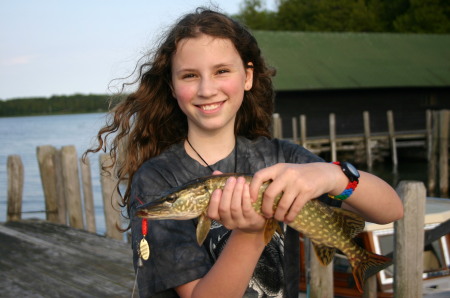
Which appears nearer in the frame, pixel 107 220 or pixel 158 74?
pixel 158 74

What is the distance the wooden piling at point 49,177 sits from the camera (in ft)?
34.9

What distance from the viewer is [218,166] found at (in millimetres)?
2746

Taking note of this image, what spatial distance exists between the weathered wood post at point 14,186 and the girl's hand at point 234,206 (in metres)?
9.58

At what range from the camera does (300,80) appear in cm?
2873

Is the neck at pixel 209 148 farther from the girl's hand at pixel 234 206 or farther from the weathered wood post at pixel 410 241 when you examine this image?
the weathered wood post at pixel 410 241

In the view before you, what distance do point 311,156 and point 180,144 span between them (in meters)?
0.68

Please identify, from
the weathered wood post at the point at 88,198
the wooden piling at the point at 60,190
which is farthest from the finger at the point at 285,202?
the wooden piling at the point at 60,190

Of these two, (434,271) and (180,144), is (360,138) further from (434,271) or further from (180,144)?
(180,144)

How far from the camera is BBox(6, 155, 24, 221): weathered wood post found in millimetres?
10789

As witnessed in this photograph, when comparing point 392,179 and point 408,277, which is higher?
point 408,277

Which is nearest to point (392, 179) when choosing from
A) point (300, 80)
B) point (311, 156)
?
point (300, 80)

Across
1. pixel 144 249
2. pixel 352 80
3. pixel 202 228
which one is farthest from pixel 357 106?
pixel 202 228

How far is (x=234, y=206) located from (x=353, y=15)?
54.8m

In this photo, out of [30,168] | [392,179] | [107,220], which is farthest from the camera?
[30,168]
